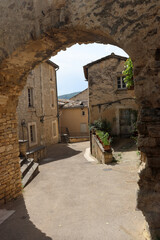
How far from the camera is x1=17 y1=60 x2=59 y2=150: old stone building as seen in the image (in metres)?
13.1

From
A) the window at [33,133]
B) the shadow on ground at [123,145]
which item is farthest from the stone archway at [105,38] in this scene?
the window at [33,133]

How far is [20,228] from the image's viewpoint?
4.18m

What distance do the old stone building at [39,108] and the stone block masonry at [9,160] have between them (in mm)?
6596

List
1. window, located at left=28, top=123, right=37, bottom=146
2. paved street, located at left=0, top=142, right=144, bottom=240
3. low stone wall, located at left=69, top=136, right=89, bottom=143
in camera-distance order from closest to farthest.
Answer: paved street, located at left=0, top=142, right=144, bottom=240 → window, located at left=28, top=123, right=37, bottom=146 → low stone wall, located at left=69, top=136, right=89, bottom=143

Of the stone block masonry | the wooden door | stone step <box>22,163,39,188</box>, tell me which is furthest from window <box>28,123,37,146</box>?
the stone block masonry

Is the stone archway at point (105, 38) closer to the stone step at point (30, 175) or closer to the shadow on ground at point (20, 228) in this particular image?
the shadow on ground at point (20, 228)

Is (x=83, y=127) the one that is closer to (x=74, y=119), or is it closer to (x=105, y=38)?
(x=74, y=119)

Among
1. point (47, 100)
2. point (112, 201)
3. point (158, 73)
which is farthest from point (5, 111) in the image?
point (47, 100)

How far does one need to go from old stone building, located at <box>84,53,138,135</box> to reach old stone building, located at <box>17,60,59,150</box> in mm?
4377

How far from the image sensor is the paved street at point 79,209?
383 centimetres

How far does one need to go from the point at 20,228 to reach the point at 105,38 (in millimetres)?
4391

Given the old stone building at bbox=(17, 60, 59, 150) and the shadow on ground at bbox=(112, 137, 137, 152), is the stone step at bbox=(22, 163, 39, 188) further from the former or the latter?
the shadow on ground at bbox=(112, 137, 137, 152)

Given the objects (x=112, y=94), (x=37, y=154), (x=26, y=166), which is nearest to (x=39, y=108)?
(x=37, y=154)

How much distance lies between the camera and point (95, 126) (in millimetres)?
13180
